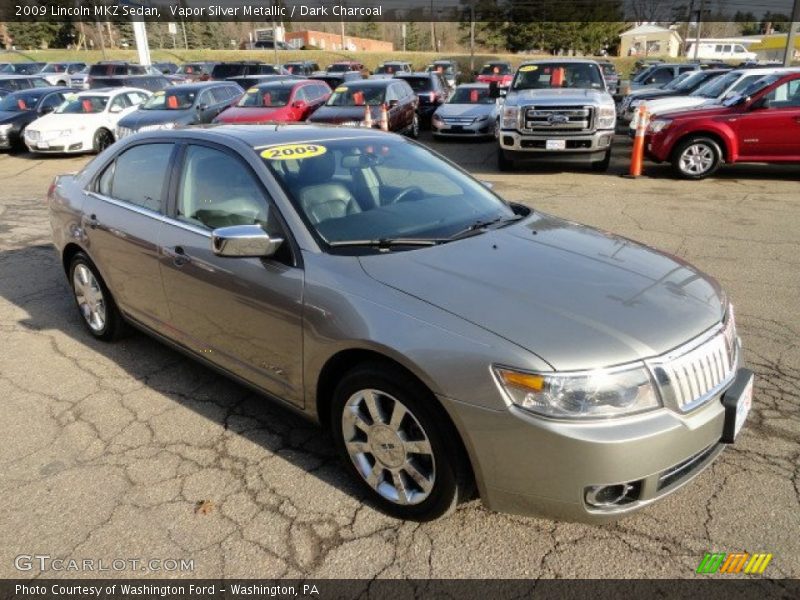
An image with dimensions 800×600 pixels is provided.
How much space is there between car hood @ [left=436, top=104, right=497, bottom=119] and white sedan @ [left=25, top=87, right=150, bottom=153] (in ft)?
25.7

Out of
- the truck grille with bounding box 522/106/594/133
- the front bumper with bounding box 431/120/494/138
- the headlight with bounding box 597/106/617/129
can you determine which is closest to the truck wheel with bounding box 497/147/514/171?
the truck grille with bounding box 522/106/594/133

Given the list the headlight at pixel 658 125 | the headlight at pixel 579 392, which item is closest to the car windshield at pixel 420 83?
the headlight at pixel 658 125

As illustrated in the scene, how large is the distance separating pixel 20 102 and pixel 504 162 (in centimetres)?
1344

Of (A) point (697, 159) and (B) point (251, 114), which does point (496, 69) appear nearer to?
(B) point (251, 114)

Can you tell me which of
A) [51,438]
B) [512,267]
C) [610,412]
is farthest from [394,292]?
[51,438]


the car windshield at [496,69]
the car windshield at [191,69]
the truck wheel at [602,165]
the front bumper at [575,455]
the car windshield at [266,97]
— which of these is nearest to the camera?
the front bumper at [575,455]

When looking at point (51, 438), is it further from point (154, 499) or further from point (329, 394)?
point (329, 394)

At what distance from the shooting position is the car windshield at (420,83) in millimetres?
19138

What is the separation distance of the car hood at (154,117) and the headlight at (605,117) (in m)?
A: 9.00

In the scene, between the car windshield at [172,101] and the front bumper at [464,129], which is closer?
the car windshield at [172,101]

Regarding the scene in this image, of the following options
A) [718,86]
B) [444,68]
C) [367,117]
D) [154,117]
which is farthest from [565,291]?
[444,68]

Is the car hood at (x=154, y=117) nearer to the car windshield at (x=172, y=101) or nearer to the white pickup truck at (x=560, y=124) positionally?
the car windshield at (x=172, y=101)

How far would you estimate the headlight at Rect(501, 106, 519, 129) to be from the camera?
35.1ft

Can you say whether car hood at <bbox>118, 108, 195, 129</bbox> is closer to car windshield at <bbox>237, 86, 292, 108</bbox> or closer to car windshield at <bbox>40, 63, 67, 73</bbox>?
car windshield at <bbox>237, 86, 292, 108</bbox>
